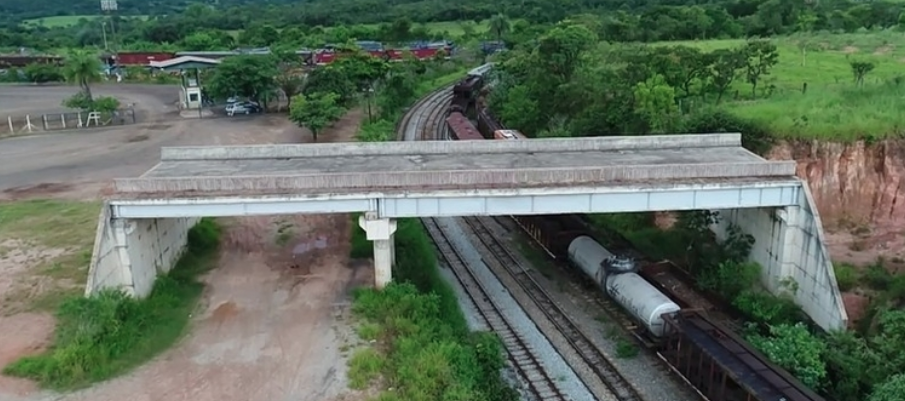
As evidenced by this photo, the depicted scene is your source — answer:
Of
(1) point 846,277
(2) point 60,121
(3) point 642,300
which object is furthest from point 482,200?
(2) point 60,121

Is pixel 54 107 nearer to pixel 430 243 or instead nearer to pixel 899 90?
pixel 430 243

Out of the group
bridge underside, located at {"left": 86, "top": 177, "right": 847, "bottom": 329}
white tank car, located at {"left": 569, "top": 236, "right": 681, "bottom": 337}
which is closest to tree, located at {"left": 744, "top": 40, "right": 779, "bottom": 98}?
bridge underside, located at {"left": 86, "top": 177, "right": 847, "bottom": 329}

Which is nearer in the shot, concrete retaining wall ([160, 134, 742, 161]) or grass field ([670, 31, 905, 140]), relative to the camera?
concrete retaining wall ([160, 134, 742, 161])

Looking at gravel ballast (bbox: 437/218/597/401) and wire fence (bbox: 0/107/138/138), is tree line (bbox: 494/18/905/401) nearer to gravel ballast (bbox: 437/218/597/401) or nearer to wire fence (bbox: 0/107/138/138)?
gravel ballast (bbox: 437/218/597/401)

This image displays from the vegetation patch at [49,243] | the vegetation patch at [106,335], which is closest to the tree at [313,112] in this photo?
the vegetation patch at [49,243]

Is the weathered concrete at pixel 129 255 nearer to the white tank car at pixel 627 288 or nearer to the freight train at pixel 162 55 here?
the white tank car at pixel 627 288

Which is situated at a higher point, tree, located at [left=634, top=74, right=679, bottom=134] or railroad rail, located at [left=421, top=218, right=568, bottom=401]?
tree, located at [left=634, top=74, right=679, bottom=134]

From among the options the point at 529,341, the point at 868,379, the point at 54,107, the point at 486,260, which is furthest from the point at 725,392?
the point at 54,107
